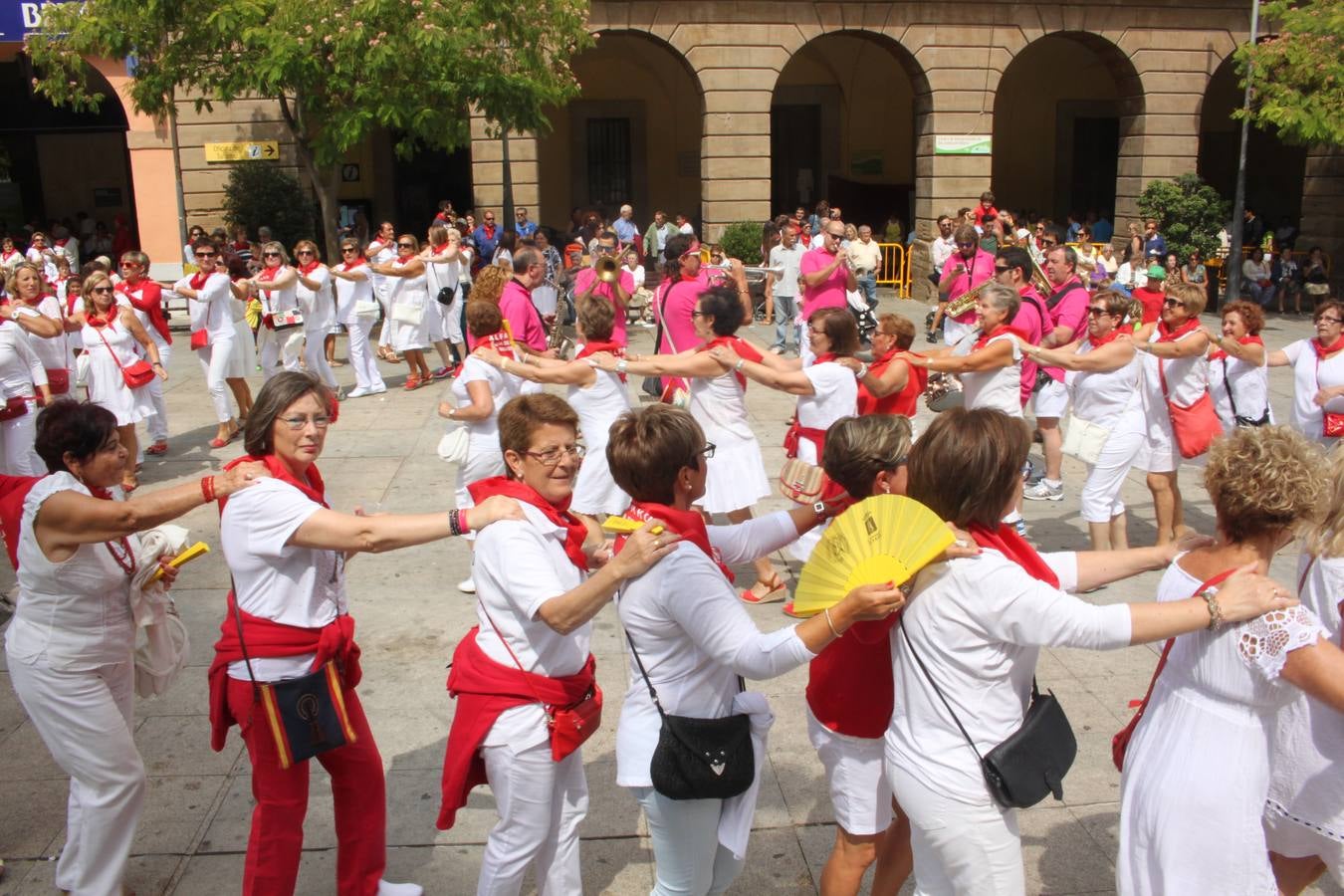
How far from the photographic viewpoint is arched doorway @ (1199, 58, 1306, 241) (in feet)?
88.8

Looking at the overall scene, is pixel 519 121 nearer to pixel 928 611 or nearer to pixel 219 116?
pixel 219 116

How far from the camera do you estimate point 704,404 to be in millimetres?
6543

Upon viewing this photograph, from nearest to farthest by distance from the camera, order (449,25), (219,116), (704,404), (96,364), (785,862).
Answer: (785,862) → (704,404) → (96,364) → (449,25) → (219,116)

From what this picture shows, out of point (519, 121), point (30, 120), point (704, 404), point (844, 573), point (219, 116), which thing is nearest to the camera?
point (844, 573)

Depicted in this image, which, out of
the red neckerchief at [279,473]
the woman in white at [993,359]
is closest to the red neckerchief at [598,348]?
the woman in white at [993,359]

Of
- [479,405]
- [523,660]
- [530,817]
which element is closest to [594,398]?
[479,405]

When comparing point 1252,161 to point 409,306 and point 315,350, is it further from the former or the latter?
point 315,350

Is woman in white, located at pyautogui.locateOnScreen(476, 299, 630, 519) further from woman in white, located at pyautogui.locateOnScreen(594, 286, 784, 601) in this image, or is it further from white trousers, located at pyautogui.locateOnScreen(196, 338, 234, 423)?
white trousers, located at pyautogui.locateOnScreen(196, 338, 234, 423)

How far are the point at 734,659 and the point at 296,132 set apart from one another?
15314 millimetres

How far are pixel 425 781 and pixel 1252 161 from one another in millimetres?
28487

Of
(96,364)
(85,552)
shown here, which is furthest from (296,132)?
(85,552)

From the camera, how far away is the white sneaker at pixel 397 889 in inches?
154

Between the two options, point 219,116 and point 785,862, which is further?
point 219,116

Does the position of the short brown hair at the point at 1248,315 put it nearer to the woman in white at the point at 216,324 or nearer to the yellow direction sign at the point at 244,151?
the woman in white at the point at 216,324
